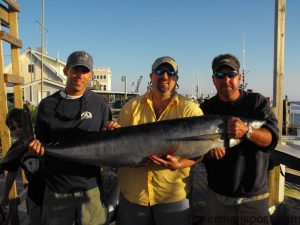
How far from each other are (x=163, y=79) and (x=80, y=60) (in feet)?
2.97

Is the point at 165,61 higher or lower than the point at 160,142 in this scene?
higher

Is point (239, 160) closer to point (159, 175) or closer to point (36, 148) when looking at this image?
point (159, 175)

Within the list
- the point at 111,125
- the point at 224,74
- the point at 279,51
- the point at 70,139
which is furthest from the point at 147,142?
the point at 279,51

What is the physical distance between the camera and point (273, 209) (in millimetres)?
4738

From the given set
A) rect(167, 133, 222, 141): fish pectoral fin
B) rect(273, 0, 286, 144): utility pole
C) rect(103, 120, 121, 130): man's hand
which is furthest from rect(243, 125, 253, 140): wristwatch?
rect(273, 0, 286, 144): utility pole

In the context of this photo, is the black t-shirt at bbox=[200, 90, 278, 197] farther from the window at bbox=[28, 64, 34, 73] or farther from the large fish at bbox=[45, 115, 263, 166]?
the window at bbox=[28, 64, 34, 73]

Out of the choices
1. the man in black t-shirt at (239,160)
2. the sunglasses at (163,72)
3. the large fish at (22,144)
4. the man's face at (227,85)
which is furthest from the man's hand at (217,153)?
the large fish at (22,144)

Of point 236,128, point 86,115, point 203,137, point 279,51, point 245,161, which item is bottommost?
point 245,161

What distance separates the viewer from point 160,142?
3.32 metres

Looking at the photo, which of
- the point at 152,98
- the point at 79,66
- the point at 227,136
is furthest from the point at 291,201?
the point at 79,66

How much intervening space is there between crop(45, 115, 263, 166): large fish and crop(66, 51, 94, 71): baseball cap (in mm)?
811

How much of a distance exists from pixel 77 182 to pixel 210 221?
4.88ft

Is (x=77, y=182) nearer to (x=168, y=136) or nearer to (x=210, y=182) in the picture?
(x=168, y=136)

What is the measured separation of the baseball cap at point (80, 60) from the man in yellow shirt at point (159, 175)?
62 centimetres
